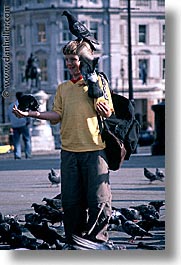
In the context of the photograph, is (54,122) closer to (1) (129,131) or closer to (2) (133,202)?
(1) (129,131)

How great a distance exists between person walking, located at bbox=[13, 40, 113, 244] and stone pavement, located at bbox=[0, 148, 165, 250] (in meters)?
0.76

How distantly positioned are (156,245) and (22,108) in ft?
5.55

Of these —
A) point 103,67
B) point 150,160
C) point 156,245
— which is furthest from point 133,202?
point 103,67

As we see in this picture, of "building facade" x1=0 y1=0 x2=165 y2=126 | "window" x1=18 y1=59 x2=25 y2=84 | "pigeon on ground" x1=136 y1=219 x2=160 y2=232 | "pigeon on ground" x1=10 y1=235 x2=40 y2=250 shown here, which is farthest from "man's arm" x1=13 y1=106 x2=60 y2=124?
"window" x1=18 y1=59 x2=25 y2=84

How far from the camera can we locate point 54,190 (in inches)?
424

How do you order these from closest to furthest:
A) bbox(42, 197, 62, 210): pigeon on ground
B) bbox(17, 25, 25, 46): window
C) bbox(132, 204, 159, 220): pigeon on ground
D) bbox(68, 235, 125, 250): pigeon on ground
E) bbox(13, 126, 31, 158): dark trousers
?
bbox(68, 235, 125, 250): pigeon on ground → bbox(132, 204, 159, 220): pigeon on ground → bbox(42, 197, 62, 210): pigeon on ground → bbox(13, 126, 31, 158): dark trousers → bbox(17, 25, 25, 46): window

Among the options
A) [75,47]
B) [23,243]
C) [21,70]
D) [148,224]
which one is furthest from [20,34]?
[75,47]

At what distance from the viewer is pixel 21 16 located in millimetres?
61469

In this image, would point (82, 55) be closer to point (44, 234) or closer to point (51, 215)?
point (44, 234)

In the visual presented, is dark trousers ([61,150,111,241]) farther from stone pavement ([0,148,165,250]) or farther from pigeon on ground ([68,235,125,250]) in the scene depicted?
stone pavement ([0,148,165,250])

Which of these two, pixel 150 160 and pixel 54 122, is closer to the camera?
pixel 54 122

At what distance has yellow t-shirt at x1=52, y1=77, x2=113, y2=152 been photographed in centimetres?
611

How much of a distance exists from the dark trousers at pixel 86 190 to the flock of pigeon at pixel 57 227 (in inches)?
6.0

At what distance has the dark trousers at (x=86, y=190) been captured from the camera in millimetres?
6102
